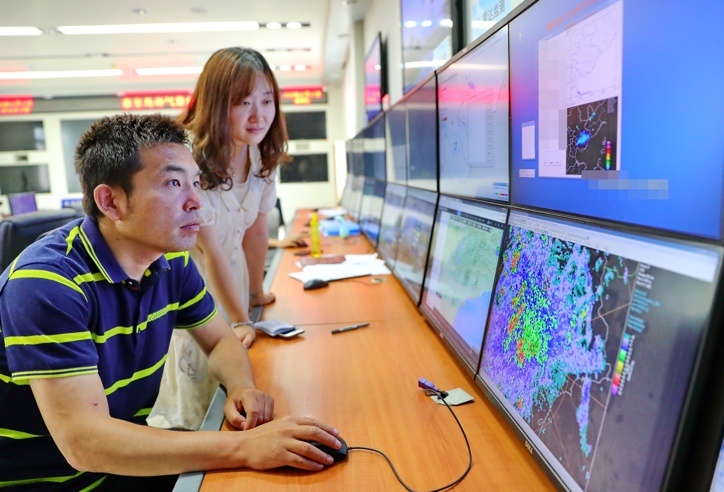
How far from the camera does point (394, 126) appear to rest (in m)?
2.45

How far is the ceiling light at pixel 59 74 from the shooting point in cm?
720

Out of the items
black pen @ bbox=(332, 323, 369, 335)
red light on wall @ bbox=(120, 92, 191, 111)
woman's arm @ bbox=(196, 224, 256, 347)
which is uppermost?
red light on wall @ bbox=(120, 92, 191, 111)

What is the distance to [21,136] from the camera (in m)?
9.16

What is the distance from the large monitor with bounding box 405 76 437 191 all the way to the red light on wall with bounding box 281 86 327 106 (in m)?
7.33

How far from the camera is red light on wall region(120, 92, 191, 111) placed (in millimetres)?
8422

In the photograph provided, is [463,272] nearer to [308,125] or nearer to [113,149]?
[113,149]

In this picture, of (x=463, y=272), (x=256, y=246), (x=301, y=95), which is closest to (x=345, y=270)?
(x=256, y=246)

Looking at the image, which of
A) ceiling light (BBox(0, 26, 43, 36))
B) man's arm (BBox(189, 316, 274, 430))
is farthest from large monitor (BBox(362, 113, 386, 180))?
ceiling light (BBox(0, 26, 43, 36))

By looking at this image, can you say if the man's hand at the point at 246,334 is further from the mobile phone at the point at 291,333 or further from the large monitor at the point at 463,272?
the large monitor at the point at 463,272

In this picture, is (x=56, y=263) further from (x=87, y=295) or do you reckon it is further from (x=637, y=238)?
(x=637, y=238)

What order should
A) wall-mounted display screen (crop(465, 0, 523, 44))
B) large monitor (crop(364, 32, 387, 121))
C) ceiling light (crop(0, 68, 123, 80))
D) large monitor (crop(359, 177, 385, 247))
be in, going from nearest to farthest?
wall-mounted display screen (crop(465, 0, 523, 44))
large monitor (crop(359, 177, 385, 247))
large monitor (crop(364, 32, 387, 121))
ceiling light (crop(0, 68, 123, 80))

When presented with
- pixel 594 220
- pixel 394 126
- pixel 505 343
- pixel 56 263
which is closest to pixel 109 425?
pixel 56 263

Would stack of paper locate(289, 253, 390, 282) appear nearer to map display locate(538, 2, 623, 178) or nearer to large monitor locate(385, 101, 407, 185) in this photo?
large monitor locate(385, 101, 407, 185)

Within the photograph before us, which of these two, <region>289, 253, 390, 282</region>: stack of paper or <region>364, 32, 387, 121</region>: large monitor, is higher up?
<region>364, 32, 387, 121</region>: large monitor
